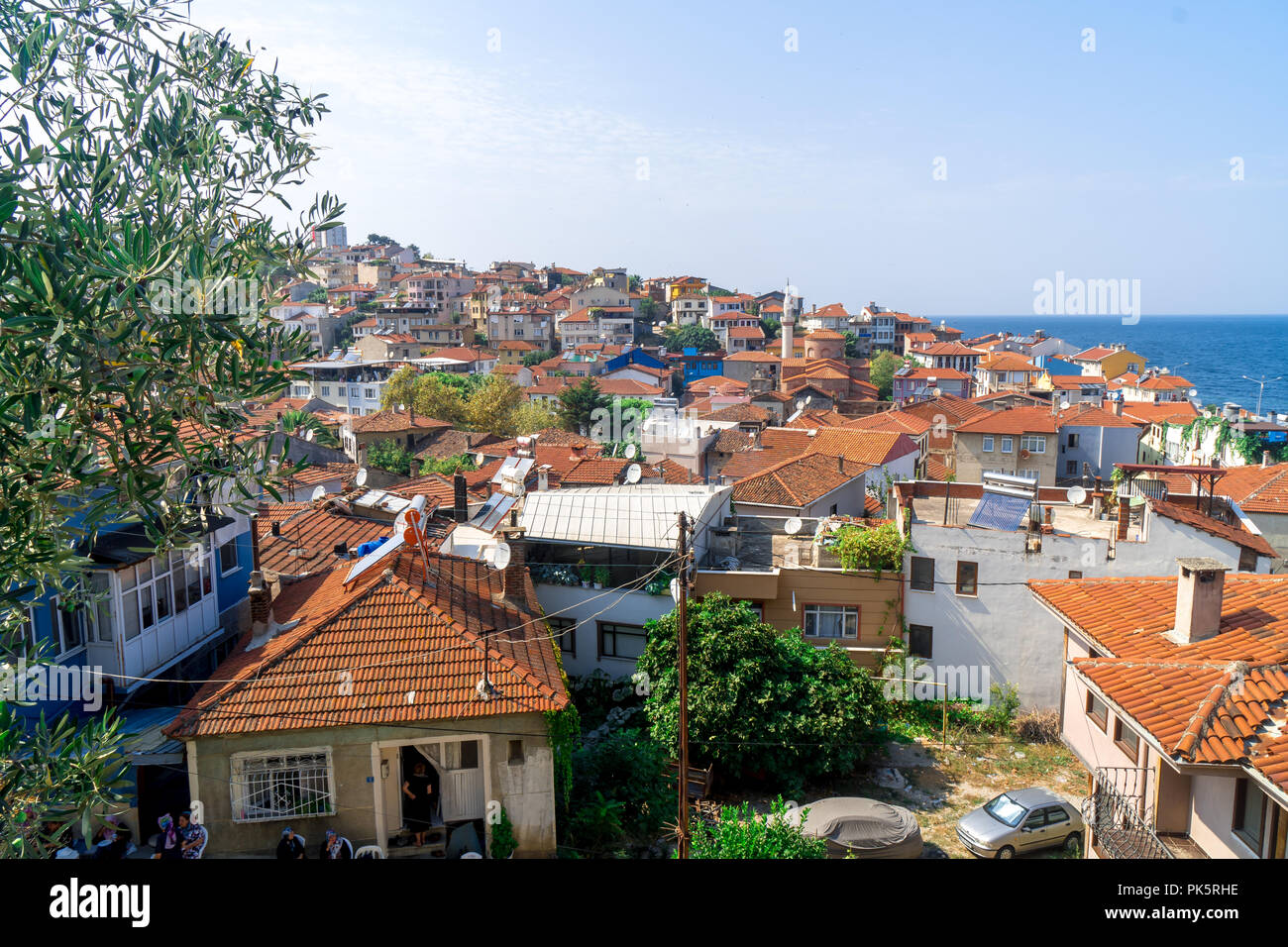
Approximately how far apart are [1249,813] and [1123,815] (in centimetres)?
149

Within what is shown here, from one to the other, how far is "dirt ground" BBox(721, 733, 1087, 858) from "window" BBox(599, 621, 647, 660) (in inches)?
146

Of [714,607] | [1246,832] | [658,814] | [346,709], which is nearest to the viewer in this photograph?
[1246,832]

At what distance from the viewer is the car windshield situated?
42.5 feet

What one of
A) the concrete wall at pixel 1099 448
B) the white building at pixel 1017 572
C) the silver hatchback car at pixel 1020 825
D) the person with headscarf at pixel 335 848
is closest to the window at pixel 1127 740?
the silver hatchback car at pixel 1020 825

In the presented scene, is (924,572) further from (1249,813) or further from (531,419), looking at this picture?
(531,419)

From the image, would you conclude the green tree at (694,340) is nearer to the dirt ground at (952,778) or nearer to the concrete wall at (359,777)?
the dirt ground at (952,778)

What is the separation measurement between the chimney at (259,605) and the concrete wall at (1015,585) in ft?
39.2

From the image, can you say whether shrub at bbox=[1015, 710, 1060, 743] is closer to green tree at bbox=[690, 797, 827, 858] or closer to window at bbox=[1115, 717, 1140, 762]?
window at bbox=[1115, 717, 1140, 762]

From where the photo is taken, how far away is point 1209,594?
933 cm

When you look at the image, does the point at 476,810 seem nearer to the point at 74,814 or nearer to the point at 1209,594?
the point at 74,814

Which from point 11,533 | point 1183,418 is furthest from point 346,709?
point 1183,418

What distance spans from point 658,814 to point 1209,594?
783 cm

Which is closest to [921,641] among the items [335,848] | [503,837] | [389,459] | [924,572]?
[924,572]

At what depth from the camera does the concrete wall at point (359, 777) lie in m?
9.98
